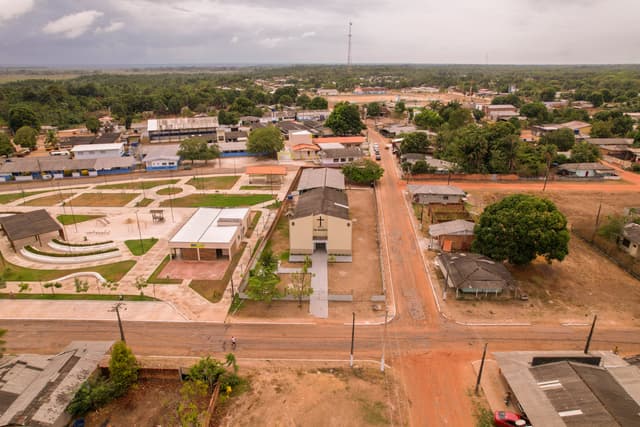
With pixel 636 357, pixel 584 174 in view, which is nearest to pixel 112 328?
pixel 636 357

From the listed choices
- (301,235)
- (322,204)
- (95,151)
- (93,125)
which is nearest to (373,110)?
(93,125)

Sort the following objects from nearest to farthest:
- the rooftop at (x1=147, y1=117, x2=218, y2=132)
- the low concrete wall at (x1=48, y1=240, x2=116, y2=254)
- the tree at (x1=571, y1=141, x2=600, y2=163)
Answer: the low concrete wall at (x1=48, y1=240, x2=116, y2=254) → the tree at (x1=571, y1=141, x2=600, y2=163) → the rooftop at (x1=147, y1=117, x2=218, y2=132)

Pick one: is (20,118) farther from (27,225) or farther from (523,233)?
(523,233)

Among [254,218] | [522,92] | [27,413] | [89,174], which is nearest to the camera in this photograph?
[27,413]

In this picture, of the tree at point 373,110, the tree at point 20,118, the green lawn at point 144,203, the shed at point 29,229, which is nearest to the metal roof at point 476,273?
the green lawn at point 144,203

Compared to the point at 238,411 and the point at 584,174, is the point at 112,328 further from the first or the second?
the point at 584,174

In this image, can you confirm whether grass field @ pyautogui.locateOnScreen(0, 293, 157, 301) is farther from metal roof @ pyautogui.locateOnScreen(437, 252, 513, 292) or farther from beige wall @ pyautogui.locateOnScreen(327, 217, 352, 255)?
metal roof @ pyautogui.locateOnScreen(437, 252, 513, 292)

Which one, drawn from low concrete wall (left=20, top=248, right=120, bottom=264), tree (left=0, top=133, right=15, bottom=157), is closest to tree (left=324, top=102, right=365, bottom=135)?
low concrete wall (left=20, top=248, right=120, bottom=264)
